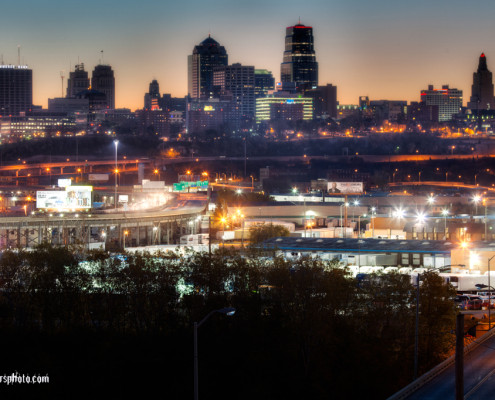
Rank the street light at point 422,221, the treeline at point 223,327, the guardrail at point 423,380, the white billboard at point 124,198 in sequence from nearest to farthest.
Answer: the guardrail at point 423,380
the treeline at point 223,327
the street light at point 422,221
the white billboard at point 124,198

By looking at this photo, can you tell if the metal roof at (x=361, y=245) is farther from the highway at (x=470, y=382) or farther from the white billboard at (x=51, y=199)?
the highway at (x=470, y=382)

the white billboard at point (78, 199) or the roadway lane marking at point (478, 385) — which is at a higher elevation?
the white billboard at point (78, 199)

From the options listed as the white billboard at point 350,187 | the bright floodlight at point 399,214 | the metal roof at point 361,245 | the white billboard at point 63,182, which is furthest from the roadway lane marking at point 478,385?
the white billboard at point 350,187

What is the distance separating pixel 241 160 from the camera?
137m

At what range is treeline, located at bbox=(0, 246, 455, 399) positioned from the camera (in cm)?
2373

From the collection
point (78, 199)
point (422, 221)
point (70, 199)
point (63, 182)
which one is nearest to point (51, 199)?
point (70, 199)

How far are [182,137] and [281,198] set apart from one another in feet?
384

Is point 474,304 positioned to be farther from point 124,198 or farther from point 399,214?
point 124,198

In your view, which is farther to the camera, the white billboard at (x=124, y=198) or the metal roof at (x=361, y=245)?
the white billboard at (x=124, y=198)

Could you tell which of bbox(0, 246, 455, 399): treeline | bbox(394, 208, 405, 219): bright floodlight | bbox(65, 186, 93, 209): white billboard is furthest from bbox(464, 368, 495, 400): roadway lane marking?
bbox(394, 208, 405, 219): bright floodlight

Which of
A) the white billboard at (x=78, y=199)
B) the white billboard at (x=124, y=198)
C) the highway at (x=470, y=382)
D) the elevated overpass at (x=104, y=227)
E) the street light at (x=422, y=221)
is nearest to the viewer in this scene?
the highway at (x=470, y=382)

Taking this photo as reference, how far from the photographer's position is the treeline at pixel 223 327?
23734mm

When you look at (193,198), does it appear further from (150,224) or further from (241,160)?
(241,160)

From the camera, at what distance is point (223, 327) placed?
1001 inches
